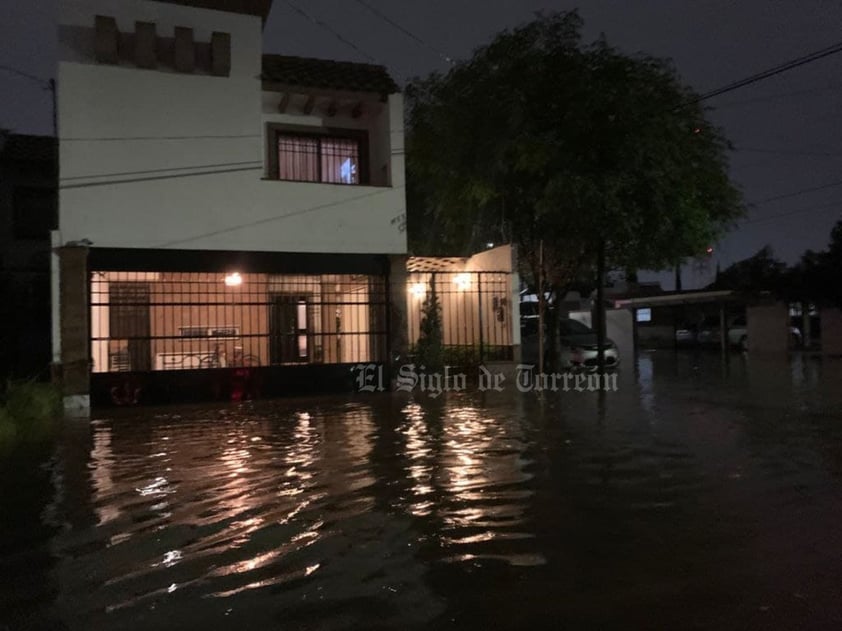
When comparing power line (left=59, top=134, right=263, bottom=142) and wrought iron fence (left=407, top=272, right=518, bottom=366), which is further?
wrought iron fence (left=407, top=272, right=518, bottom=366)

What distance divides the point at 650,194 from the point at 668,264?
2937 mm

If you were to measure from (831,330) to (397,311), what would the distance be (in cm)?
1829

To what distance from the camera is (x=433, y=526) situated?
563 centimetres

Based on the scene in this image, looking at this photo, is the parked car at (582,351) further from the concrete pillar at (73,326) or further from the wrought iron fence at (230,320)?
the concrete pillar at (73,326)

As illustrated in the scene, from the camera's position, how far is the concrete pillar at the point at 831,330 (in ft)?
84.6

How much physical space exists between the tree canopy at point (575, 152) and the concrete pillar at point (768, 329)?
14155 mm

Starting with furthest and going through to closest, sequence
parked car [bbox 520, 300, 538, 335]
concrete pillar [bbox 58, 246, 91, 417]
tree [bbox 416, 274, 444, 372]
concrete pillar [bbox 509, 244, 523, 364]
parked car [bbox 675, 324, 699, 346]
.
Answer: parked car [bbox 675, 324, 699, 346] < parked car [bbox 520, 300, 538, 335] < concrete pillar [bbox 509, 244, 523, 364] < tree [bbox 416, 274, 444, 372] < concrete pillar [bbox 58, 246, 91, 417]

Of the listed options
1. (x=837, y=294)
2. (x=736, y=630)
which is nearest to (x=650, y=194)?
(x=736, y=630)

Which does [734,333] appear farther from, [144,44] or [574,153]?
[144,44]

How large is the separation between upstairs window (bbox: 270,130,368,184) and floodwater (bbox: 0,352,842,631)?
6713 mm

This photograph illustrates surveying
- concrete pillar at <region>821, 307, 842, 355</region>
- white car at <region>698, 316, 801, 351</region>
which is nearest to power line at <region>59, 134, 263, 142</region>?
concrete pillar at <region>821, 307, 842, 355</region>

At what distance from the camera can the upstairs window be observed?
51.2ft

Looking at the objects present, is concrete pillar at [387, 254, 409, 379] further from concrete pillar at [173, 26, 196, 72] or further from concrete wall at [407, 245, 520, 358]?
concrete pillar at [173, 26, 196, 72]

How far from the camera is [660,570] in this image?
4.61m
